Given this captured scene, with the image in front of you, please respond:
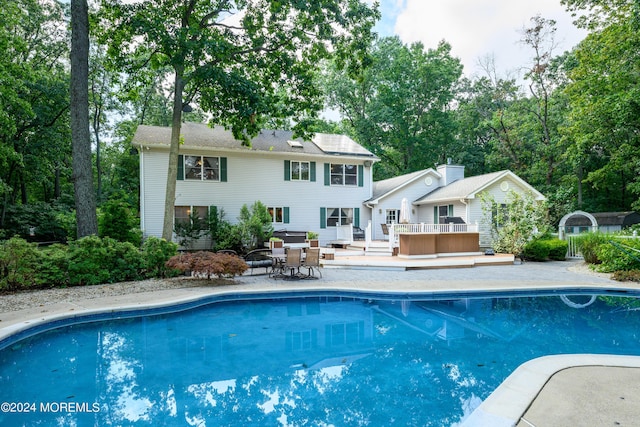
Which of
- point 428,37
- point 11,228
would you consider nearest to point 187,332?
point 11,228

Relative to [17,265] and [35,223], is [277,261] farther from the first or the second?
[35,223]

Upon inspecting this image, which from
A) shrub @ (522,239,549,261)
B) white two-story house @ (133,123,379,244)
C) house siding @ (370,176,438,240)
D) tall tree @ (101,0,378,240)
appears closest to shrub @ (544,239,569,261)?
shrub @ (522,239,549,261)

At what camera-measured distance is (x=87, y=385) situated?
4.41 meters

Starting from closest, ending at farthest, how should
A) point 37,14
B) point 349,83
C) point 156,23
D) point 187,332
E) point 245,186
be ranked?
point 187,332 → point 156,23 → point 245,186 → point 37,14 → point 349,83

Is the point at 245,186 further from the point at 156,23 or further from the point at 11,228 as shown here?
the point at 11,228

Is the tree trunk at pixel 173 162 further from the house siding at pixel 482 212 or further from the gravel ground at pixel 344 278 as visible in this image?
the house siding at pixel 482 212

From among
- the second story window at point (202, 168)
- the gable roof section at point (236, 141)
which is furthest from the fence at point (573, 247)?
the second story window at point (202, 168)

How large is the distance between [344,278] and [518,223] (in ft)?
31.8

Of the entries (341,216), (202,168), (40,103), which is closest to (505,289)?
(341,216)

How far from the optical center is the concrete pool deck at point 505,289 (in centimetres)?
307

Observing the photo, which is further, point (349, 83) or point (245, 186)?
point (349, 83)

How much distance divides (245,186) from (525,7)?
21.0 metres

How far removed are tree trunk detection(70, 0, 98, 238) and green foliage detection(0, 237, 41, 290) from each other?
192 centimetres

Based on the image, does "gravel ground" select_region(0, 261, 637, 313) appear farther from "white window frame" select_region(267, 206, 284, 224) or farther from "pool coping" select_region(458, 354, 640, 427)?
"white window frame" select_region(267, 206, 284, 224)
